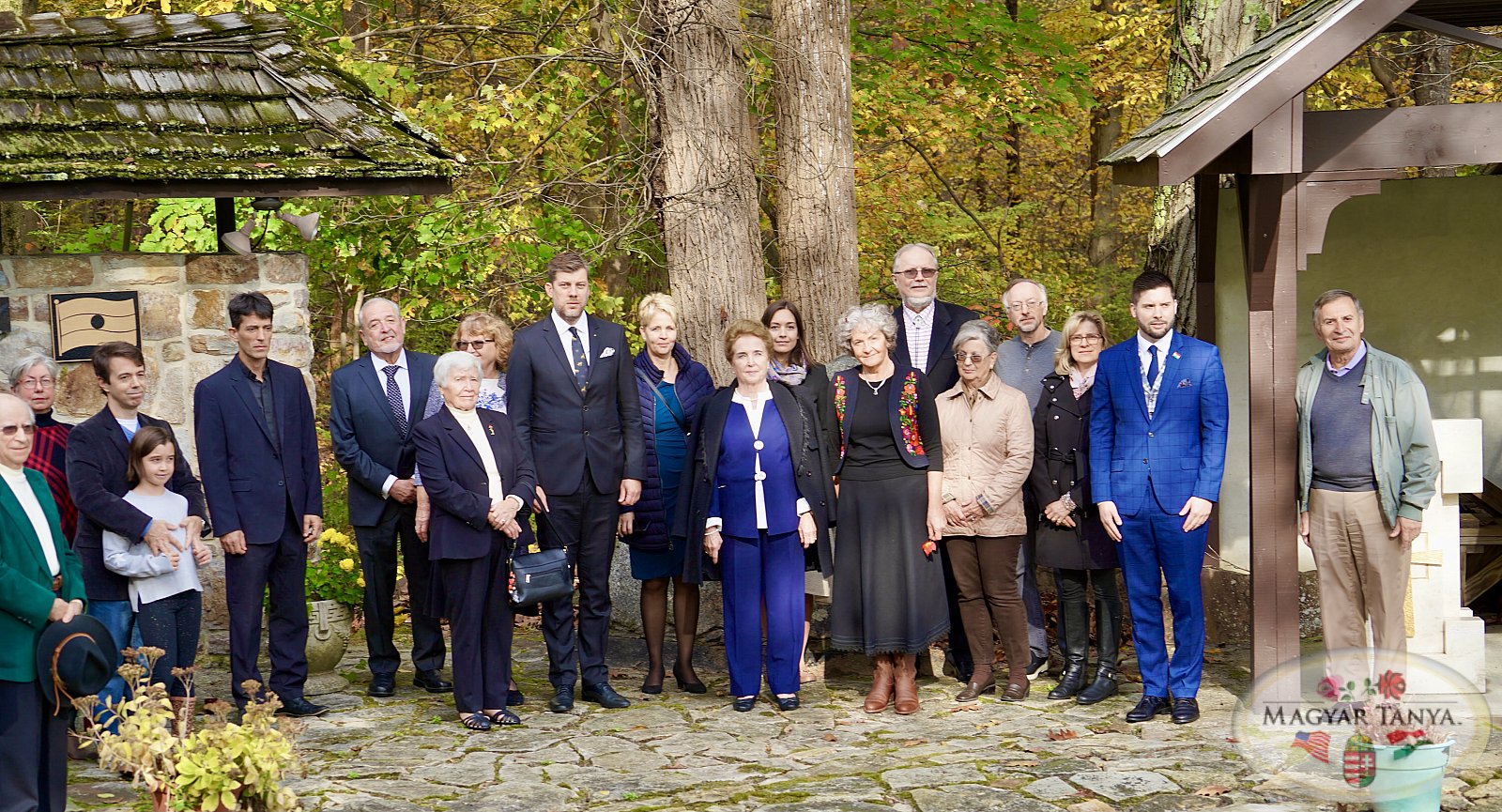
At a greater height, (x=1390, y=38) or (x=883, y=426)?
(x=1390, y=38)

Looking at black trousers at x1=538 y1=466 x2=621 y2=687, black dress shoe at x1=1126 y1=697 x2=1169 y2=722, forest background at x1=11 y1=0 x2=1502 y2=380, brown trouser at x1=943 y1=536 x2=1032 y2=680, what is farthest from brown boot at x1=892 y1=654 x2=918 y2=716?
forest background at x1=11 y1=0 x2=1502 y2=380

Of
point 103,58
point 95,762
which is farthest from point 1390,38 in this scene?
point 95,762

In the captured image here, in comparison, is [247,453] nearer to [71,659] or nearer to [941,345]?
[71,659]

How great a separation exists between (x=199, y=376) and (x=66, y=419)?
2.14 feet

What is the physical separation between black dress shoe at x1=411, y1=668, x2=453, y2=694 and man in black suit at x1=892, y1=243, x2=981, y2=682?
2509 mm

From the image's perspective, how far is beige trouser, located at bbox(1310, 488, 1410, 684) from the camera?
6.00 metres

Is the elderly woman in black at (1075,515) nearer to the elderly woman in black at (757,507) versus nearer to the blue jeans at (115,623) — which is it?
the elderly woman in black at (757,507)

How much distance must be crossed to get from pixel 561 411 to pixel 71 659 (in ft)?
8.52

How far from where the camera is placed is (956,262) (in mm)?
15336

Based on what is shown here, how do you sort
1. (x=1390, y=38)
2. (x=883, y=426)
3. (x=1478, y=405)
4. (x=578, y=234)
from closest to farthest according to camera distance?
1. (x=883, y=426)
2. (x=1478, y=405)
3. (x=578, y=234)
4. (x=1390, y=38)

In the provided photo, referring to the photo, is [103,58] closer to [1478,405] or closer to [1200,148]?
[1200,148]

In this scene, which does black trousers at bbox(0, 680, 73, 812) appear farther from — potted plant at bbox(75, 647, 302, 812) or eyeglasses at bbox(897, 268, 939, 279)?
eyeglasses at bbox(897, 268, 939, 279)

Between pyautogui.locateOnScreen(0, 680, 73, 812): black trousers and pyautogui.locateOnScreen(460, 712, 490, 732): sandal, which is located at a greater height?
pyautogui.locateOnScreen(0, 680, 73, 812): black trousers

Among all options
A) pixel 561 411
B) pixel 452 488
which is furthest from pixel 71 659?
pixel 561 411
